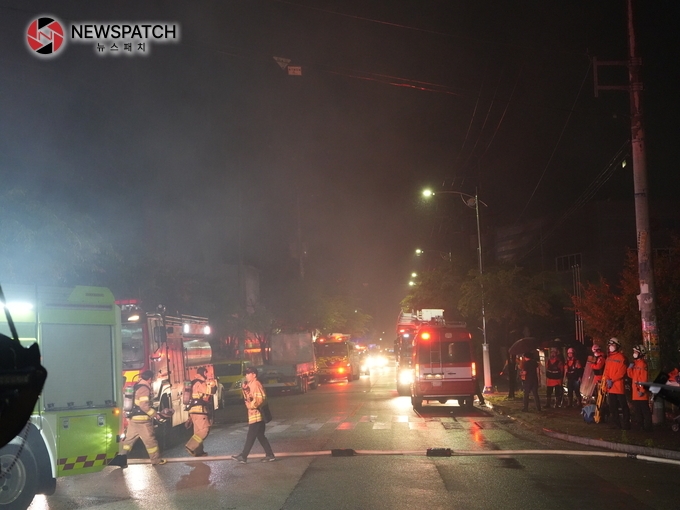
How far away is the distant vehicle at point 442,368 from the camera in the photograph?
72.4ft

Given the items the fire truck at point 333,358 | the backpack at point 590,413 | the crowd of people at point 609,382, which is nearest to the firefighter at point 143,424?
the crowd of people at point 609,382

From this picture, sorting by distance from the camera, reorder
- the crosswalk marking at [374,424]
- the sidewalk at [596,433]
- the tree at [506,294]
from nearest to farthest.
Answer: the sidewalk at [596,433] < the crosswalk marking at [374,424] < the tree at [506,294]

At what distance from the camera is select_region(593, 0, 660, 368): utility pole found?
1538cm

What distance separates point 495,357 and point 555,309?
23.6 ft

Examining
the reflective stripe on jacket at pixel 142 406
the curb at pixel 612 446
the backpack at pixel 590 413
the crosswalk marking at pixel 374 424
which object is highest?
the reflective stripe on jacket at pixel 142 406

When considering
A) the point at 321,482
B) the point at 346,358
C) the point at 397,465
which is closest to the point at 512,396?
the point at 397,465

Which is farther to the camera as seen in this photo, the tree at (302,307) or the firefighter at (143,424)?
the tree at (302,307)

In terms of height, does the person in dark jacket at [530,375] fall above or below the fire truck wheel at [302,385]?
above

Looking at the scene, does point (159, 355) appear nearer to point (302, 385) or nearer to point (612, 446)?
point (612, 446)

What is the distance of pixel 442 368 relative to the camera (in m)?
22.1

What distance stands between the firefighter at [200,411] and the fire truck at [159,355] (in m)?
0.33

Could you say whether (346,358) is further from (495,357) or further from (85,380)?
(85,380)

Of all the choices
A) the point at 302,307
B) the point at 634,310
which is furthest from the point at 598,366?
the point at 302,307

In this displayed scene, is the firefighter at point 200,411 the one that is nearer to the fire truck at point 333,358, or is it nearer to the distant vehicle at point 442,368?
the distant vehicle at point 442,368
